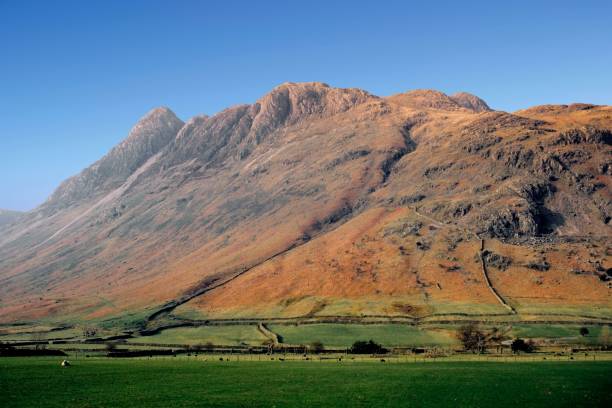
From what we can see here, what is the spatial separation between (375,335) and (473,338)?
108 feet

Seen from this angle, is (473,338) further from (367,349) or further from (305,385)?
(305,385)

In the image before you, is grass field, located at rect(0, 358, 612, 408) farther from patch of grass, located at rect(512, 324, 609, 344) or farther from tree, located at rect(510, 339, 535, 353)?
patch of grass, located at rect(512, 324, 609, 344)

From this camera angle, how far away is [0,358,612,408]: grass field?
58.8 meters

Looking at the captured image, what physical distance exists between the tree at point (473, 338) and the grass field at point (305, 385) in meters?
48.4

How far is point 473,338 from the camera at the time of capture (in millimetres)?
160250

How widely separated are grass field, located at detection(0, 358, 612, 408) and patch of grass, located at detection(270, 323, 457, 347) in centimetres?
7302

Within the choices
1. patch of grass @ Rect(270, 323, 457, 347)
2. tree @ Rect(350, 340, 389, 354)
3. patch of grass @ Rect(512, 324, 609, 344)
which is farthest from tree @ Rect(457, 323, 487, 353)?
tree @ Rect(350, 340, 389, 354)

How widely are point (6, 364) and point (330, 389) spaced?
54.4 m

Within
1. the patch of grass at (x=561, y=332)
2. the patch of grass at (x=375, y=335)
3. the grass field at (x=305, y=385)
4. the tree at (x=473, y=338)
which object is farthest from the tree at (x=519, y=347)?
the grass field at (x=305, y=385)

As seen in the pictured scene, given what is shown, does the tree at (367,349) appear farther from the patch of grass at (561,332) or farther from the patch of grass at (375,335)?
the patch of grass at (561,332)

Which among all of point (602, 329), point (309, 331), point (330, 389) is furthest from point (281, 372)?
point (602, 329)

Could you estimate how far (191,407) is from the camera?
181 ft

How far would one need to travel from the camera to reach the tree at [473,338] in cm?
14662

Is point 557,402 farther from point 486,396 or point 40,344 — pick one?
point 40,344
